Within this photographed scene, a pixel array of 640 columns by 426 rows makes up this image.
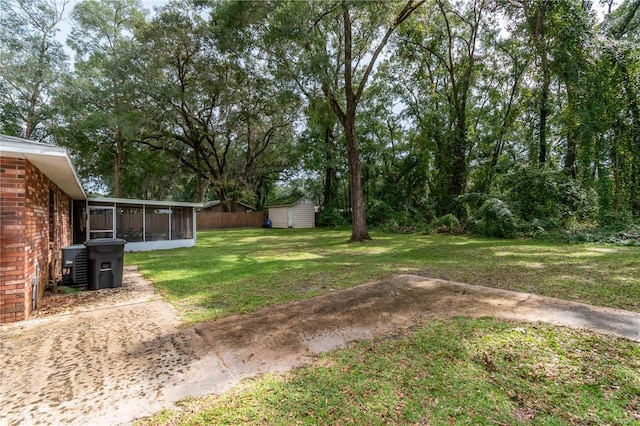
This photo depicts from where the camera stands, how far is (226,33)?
13.2 meters

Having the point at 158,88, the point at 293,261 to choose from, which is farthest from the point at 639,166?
the point at 158,88

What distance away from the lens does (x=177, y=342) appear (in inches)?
120

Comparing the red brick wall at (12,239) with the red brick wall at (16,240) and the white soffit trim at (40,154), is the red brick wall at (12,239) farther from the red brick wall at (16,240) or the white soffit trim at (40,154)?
the white soffit trim at (40,154)

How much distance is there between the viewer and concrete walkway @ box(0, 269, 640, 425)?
2119mm

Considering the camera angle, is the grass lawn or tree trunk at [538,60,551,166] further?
tree trunk at [538,60,551,166]

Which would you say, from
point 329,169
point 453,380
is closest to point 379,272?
point 453,380

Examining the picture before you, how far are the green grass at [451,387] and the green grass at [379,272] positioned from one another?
189cm

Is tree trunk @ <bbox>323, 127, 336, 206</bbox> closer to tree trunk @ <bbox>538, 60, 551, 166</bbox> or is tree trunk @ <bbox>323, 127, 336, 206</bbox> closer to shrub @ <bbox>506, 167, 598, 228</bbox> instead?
shrub @ <bbox>506, 167, 598, 228</bbox>

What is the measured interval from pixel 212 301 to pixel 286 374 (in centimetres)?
253

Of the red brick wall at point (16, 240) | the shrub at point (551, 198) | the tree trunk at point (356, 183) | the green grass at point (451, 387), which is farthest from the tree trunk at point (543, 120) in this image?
the red brick wall at point (16, 240)

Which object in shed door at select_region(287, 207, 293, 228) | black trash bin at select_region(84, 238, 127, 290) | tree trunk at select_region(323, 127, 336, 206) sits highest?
tree trunk at select_region(323, 127, 336, 206)

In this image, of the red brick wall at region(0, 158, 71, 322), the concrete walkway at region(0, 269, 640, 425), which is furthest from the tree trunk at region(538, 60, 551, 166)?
the red brick wall at region(0, 158, 71, 322)

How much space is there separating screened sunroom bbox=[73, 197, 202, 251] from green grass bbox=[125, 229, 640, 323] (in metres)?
1.73

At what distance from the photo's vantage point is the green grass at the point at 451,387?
187 cm
